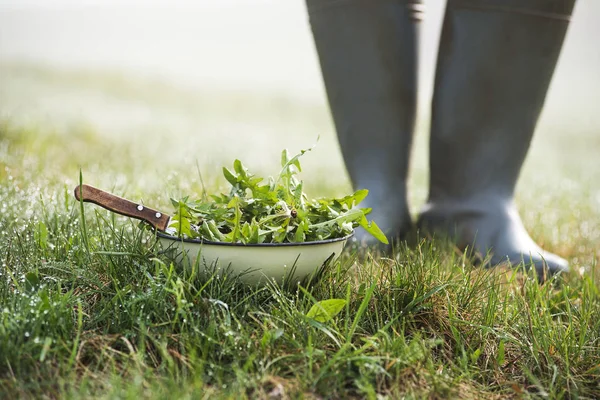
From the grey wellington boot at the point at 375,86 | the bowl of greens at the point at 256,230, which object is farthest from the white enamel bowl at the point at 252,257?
the grey wellington boot at the point at 375,86

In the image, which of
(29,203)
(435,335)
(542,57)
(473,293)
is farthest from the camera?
(542,57)

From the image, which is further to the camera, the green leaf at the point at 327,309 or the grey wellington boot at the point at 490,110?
the grey wellington boot at the point at 490,110

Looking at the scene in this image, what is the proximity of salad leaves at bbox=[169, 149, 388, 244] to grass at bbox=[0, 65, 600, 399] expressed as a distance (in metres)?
0.08

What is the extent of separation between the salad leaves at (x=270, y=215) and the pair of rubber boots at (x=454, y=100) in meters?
0.46

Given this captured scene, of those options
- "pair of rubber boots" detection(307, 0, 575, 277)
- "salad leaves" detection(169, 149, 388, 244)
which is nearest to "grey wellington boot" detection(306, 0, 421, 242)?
"pair of rubber boots" detection(307, 0, 575, 277)

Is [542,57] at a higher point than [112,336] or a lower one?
higher

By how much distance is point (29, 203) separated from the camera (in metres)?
1.69

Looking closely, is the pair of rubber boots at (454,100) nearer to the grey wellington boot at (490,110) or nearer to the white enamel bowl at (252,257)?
the grey wellington boot at (490,110)

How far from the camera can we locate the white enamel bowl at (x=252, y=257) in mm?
1216

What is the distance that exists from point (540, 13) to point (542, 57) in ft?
0.39

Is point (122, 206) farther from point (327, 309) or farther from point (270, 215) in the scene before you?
point (327, 309)

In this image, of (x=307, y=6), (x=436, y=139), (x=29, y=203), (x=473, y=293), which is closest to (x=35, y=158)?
(x=29, y=203)

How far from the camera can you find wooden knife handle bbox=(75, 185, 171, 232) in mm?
1236

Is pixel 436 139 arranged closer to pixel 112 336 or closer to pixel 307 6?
pixel 307 6
